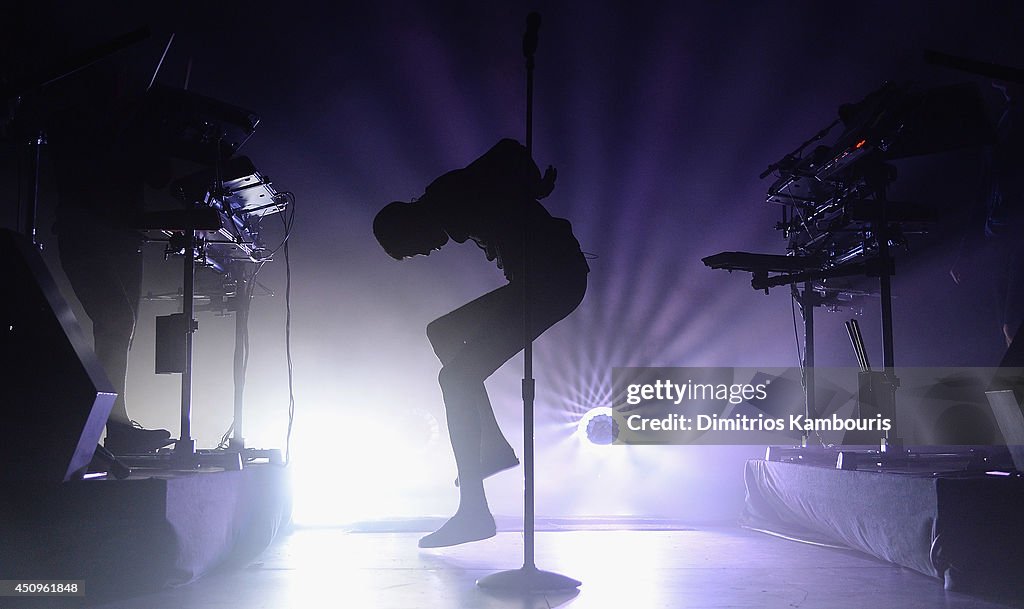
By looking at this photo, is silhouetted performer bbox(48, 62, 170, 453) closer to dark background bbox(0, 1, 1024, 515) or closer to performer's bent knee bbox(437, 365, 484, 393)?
performer's bent knee bbox(437, 365, 484, 393)

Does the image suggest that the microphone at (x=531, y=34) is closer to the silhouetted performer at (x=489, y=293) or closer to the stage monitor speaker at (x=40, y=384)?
the silhouetted performer at (x=489, y=293)

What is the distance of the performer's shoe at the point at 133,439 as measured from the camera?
3201mm

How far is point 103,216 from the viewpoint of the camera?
3344 mm

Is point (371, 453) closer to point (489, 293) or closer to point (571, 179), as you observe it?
point (571, 179)

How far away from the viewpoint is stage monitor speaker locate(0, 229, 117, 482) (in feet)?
6.40

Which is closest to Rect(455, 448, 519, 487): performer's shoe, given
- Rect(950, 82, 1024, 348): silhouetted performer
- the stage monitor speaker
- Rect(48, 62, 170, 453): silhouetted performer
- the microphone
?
the stage monitor speaker

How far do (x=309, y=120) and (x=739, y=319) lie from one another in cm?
364

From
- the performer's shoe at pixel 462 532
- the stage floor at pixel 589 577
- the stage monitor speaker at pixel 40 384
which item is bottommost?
the stage floor at pixel 589 577

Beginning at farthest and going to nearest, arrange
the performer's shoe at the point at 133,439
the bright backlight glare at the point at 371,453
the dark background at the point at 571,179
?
1. the bright backlight glare at the point at 371,453
2. the dark background at the point at 571,179
3. the performer's shoe at the point at 133,439

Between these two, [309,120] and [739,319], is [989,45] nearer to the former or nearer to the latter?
[739,319]

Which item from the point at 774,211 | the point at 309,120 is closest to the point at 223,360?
the point at 309,120

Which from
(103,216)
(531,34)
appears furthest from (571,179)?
(531,34)

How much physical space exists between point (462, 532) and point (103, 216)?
85.0 inches

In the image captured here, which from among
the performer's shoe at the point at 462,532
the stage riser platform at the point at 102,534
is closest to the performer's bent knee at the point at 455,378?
the performer's shoe at the point at 462,532
